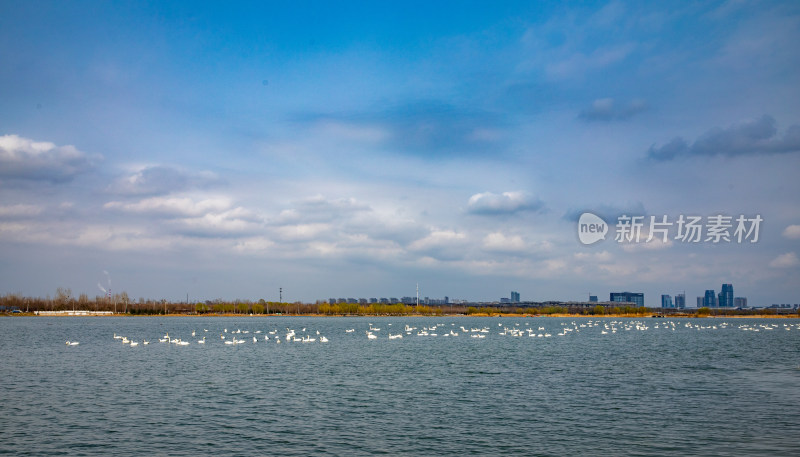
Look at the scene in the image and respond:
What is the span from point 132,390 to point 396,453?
2596 centimetres

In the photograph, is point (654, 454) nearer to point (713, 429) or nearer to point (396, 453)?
point (713, 429)

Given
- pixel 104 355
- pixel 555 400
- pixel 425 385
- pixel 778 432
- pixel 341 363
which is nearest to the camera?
pixel 778 432

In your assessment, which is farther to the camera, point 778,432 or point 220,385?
point 220,385

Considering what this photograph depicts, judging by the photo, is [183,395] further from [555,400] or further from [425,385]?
[555,400]

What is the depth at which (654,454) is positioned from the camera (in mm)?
25938

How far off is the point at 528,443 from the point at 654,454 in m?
5.48

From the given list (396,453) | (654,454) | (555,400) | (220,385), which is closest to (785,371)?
(555,400)

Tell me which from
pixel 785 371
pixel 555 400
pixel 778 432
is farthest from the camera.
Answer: pixel 785 371

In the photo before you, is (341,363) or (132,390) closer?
(132,390)

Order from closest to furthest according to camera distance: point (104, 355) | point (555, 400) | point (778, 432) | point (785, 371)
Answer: point (778, 432), point (555, 400), point (785, 371), point (104, 355)

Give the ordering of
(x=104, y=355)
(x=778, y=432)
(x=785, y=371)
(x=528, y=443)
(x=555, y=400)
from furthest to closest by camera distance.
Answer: (x=104, y=355) → (x=785, y=371) → (x=555, y=400) → (x=778, y=432) → (x=528, y=443)

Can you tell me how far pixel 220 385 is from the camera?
46031 millimetres

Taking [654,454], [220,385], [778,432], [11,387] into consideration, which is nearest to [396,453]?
[654,454]

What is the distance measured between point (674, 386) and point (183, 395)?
36661mm
